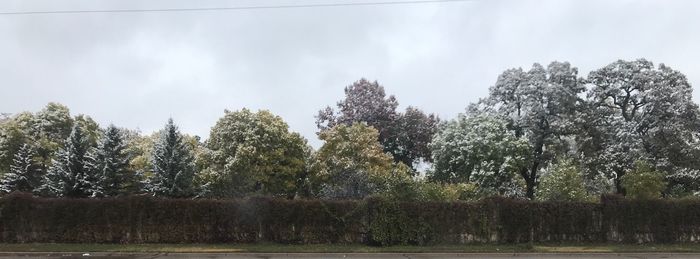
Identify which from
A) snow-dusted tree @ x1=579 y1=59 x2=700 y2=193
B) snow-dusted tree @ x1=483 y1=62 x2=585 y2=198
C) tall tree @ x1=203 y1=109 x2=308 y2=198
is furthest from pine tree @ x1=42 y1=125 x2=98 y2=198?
snow-dusted tree @ x1=579 y1=59 x2=700 y2=193

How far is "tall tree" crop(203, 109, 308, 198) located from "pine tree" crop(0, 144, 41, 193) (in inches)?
388

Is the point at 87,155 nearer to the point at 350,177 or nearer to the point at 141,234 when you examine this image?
the point at 141,234

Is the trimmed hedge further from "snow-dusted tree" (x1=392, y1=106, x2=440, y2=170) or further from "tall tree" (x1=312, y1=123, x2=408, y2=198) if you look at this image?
"snow-dusted tree" (x1=392, y1=106, x2=440, y2=170)

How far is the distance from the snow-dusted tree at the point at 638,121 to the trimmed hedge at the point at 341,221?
10.2m

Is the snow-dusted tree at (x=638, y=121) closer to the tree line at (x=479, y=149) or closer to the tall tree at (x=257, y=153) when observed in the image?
the tree line at (x=479, y=149)

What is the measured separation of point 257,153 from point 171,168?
29.1 feet

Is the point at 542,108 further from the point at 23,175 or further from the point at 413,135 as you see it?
the point at 23,175

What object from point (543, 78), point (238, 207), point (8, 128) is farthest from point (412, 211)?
point (8, 128)

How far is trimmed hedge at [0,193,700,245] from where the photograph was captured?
974 inches

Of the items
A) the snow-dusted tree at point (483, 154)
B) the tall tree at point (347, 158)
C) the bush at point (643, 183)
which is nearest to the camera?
the bush at point (643, 183)

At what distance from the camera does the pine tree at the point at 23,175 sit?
33.8 m

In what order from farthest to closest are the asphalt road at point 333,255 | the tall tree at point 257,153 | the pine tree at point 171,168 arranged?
the tall tree at point 257,153, the pine tree at point 171,168, the asphalt road at point 333,255

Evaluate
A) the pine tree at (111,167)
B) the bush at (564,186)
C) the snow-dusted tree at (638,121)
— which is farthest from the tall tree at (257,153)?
the snow-dusted tree at (638,121)

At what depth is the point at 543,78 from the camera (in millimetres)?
41219
